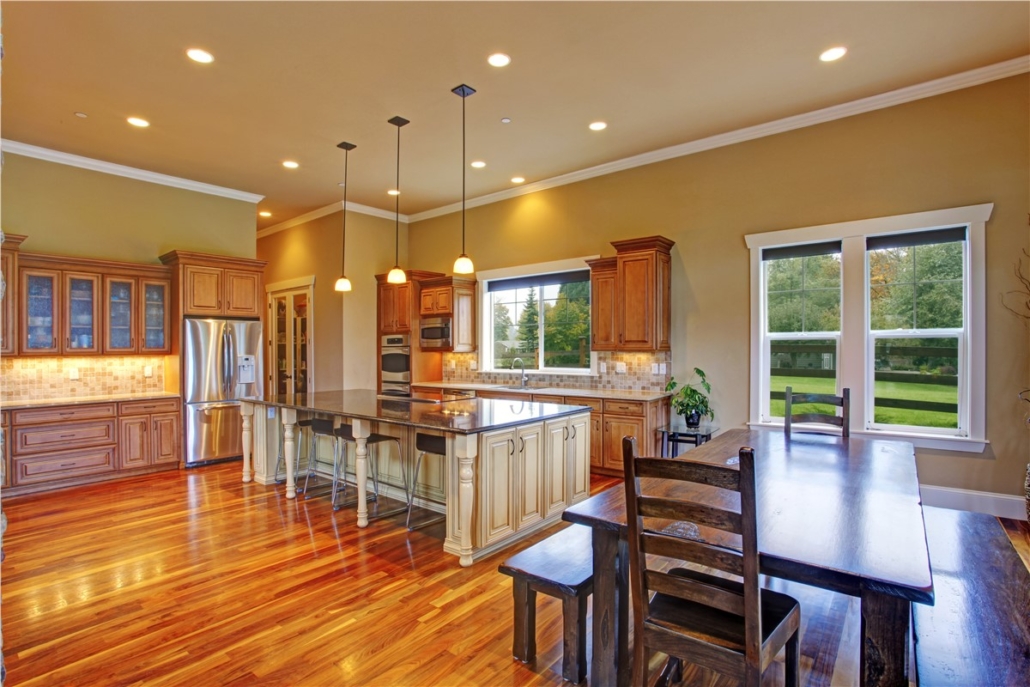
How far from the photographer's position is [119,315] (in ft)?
19.0

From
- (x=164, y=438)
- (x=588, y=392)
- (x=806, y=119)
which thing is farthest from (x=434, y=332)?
(x=806, y=119)

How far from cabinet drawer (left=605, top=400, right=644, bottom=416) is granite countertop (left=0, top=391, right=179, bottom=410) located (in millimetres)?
4607

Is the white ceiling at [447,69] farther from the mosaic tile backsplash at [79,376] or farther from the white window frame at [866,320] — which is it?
the mosaic tile backsplash at [79,376]

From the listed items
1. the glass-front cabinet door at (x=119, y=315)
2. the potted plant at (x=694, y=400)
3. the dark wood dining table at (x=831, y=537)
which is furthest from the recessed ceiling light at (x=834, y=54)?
the glass-front cabinet door at (x=119, y=315)

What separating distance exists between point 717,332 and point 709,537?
12.6 ft

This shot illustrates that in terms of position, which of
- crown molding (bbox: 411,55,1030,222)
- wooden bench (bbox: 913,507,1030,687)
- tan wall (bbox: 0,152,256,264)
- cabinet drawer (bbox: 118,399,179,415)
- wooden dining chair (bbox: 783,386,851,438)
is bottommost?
wooden bench (bbox: 913,507,1030,687)

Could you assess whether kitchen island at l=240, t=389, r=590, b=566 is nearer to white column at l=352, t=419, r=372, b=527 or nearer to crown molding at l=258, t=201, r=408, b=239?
white column at l=352, t=419, r=372, b=527

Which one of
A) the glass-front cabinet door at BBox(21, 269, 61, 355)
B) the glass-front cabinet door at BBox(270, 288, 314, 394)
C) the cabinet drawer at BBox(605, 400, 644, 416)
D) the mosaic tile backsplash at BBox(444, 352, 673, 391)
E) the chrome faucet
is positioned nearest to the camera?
the glass-front cabinet door at BBox(21, 269, 61, 355)

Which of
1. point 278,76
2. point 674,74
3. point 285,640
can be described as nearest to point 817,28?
point 674,74

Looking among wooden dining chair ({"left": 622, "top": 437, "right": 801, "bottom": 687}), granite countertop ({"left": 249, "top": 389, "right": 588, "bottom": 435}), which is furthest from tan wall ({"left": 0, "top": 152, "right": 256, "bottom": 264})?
wooden dining chair ({"left": 622, "top": 437, "right": 801, "bottom": 687})

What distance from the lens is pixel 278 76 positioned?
411 centimetres

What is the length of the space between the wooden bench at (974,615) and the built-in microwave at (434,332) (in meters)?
5.58

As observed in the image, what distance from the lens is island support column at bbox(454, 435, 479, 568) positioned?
11.4 ft

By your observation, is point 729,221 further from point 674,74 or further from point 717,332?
point 674,74
